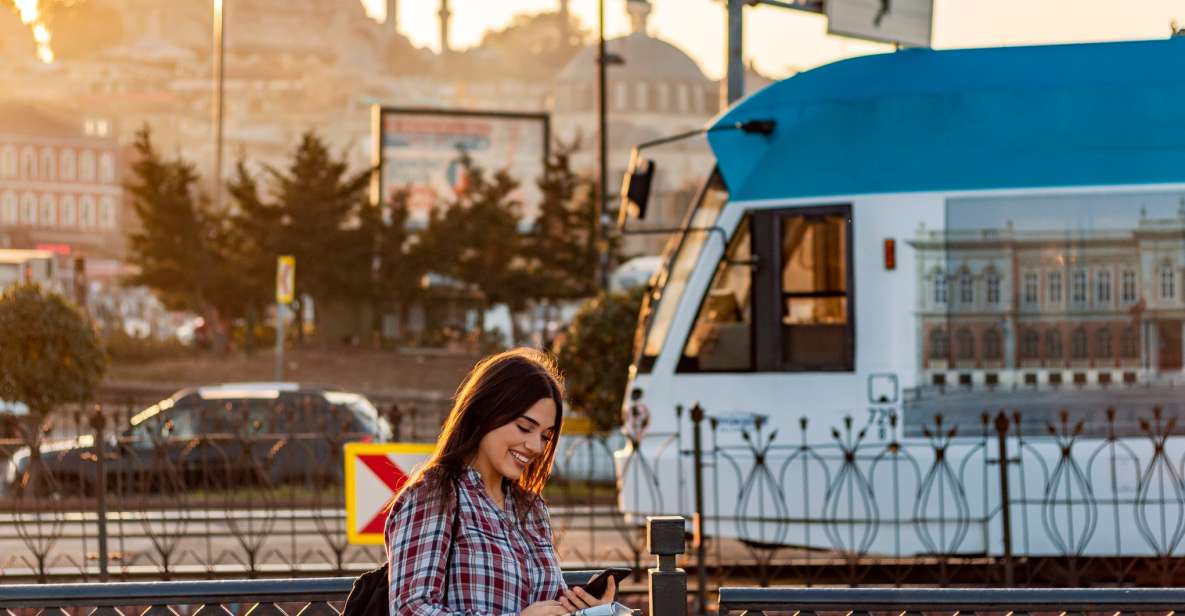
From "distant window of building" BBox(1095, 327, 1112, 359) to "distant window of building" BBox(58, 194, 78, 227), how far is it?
109728 millimetres

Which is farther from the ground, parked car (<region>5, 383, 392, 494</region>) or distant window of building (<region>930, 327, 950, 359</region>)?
distant window of building (<region>930, 327, 950, 359</region>)

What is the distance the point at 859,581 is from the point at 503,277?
32527mm

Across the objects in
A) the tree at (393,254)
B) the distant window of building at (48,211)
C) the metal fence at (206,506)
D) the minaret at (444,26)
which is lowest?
the metal fence at (206,506)

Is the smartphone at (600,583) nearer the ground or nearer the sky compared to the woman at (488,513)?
nearer the ground

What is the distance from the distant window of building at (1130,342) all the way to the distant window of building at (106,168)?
111 m

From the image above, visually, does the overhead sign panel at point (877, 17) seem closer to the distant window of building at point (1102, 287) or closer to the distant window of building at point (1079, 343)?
the distant window of building at point (1102, 287)

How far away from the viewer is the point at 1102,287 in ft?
37.3

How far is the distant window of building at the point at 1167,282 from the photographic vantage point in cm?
1135

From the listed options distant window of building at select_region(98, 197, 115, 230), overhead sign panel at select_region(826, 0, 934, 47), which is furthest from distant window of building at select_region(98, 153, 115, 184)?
overhead sign panel at select_region(826, 0, 934, 47)

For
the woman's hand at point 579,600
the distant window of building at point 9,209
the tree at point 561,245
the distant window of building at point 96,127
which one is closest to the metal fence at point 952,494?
the woman's hand at point 579,600

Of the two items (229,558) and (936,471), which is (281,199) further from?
(936,471)

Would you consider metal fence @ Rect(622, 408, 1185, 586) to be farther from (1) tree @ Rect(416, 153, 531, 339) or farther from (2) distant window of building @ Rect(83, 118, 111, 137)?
(2) distant window of building @ Rect(83, 118, 111, 137)

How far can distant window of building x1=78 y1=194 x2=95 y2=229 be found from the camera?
381 ft

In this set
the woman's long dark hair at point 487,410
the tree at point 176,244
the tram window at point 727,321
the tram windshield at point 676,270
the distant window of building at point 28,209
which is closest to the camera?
the woman's long dark hair at point 487,410
